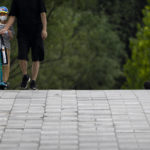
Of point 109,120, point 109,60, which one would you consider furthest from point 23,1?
point 109,60

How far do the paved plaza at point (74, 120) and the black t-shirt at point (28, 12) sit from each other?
3.94 feet

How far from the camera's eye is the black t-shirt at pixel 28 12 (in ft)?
29.7

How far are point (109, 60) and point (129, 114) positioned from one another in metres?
26.7

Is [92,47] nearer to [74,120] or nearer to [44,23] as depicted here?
[44,23]

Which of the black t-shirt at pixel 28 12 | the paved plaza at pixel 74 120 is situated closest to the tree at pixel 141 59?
the black t-shirt at pixel 28 12

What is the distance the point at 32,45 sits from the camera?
370 inches

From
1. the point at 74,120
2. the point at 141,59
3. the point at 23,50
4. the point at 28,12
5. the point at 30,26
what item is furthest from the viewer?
the point at 141,59

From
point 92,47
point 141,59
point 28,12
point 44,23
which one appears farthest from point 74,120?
point 92,47

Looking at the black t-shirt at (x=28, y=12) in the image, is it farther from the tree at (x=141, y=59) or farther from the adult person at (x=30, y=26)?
the tree at (x=141, y=59)

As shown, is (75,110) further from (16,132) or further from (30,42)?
(30,42)

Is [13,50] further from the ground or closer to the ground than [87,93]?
closer to the ground

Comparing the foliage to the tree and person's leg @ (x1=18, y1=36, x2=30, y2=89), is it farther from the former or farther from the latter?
person's leg @ (x1=18, y1=36, x2=30, y2=89)

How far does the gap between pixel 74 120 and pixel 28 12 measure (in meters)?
2.93

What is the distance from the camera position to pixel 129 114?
712 centimetres
